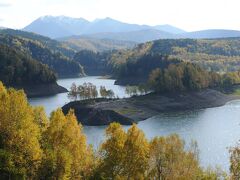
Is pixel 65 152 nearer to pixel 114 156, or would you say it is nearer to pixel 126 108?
pixel 114 156

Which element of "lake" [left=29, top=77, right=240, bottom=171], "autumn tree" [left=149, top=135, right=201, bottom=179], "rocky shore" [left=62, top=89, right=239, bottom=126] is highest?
"autumn tree" [left=149, top=135, right=201, bottom=179]

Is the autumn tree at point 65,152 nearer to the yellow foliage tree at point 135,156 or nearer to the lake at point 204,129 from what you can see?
the yellow foliage tree at point 135,156

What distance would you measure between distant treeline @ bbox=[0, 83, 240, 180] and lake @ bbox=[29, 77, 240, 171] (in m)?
41.6

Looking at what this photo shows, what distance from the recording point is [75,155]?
60.0 metres

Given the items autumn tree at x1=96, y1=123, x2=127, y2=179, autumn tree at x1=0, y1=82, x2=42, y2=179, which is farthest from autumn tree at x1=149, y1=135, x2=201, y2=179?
autumn tree at x1=0, y1=82, x2=42, y2=179

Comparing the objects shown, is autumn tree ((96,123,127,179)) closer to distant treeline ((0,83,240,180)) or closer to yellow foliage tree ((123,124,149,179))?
distant treeline ((0,83,240,180))

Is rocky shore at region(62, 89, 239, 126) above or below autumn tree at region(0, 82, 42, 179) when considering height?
below

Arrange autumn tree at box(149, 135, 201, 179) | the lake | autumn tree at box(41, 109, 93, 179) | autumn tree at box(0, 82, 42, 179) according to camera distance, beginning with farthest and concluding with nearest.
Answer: the lake < autumn tree at box(149, 135, 201, 179) < autumn tree at box(41, 109, 93, 179) < autumn tree at box(0, 82, 42, 179)

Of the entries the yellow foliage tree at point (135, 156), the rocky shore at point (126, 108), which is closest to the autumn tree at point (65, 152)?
the yellow foliage tree at point (135, 156)

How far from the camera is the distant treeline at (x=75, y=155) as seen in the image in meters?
55.7

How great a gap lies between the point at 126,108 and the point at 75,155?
119570 millimetres

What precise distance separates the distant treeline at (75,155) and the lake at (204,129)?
4159 centimetres

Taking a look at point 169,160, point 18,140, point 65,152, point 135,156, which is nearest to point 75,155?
point 65,152

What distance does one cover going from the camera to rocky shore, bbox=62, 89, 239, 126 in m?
166
